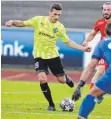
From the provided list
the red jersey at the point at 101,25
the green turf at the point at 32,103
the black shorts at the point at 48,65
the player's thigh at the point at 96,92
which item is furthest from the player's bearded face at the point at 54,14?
the player's thigh at the point at 96,92

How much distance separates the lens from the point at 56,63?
44.1 ft

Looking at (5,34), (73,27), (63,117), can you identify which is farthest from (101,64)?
(73,27)

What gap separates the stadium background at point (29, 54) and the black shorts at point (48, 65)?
812 mm

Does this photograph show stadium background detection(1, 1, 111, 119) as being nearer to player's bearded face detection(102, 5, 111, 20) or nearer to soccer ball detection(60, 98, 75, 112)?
soccer ball detection(60, 98, 75, 112)

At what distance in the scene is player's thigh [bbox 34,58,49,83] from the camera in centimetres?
1288

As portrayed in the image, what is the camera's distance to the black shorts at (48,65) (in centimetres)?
1302

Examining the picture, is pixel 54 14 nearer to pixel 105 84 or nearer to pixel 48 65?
pixel 48 65

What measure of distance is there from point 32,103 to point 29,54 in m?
11.2

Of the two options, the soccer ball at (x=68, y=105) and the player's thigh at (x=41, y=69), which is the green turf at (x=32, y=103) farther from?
the player's thigh at (x=41, y=69)

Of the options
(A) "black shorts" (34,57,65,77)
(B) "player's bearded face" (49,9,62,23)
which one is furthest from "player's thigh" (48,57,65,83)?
(B) "player's bearded face" (49,9,62,23)

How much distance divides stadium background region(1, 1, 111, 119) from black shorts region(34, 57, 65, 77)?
812mm

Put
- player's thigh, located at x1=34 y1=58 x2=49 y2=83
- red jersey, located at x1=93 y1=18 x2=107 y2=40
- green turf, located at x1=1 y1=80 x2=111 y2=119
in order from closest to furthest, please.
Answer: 1. green turf, located at x1=1 y1=80 x2=111 y2=119
2. player's thigh, located at x1=34 y1=58 x2=49 y2=83
3. red jersey, located at x1=93 y1=18 x2=107 y2=40

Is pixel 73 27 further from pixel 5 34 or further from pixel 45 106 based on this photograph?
pixel 45 106

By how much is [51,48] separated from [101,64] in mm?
1515
